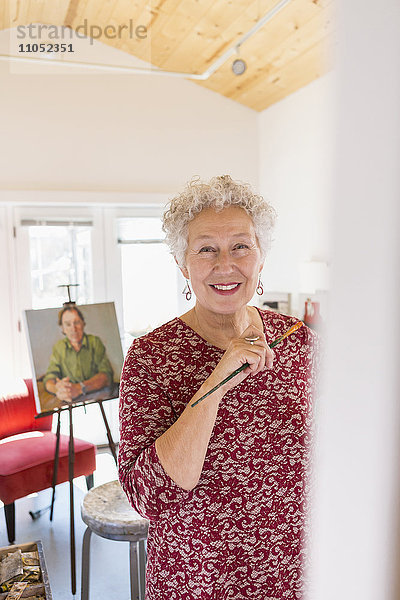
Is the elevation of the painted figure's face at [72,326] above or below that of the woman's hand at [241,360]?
below

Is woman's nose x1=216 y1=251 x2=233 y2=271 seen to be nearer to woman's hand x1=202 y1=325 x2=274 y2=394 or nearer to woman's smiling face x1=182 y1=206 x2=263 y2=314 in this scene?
woman's smiling face x1=182 y1=206 x2=263 y2=314

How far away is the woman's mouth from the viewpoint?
46.9 inches

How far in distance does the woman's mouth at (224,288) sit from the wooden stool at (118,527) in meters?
1.13

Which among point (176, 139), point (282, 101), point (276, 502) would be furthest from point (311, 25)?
point (276, 502)

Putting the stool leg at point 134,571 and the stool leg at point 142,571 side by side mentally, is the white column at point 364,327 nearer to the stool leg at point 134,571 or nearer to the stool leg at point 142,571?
the stool leg at point 134,571

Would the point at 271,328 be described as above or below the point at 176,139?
below

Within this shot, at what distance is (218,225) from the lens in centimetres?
120

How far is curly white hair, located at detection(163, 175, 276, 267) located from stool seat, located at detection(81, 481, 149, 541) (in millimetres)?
1120

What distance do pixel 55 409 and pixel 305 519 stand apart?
201 cm

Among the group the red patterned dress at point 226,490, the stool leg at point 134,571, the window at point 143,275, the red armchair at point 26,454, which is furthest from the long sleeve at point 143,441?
the window at point 143,275

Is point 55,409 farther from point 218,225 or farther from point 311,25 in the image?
point 311,25

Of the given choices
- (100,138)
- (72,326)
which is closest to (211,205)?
(72,326)

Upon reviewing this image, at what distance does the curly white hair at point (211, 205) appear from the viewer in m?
1.20

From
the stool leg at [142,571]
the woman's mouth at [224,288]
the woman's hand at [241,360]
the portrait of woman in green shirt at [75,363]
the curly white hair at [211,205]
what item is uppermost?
the curly white hair at [211,205]
